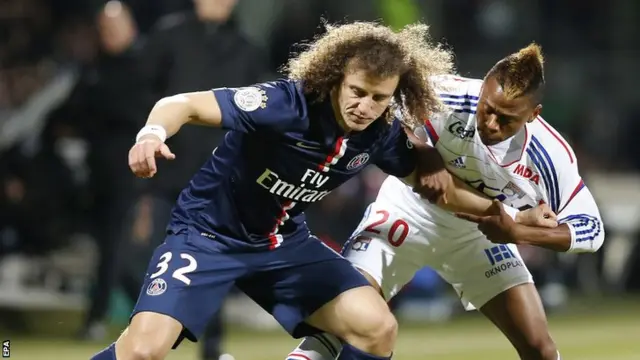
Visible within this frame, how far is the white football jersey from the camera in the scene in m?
6.34

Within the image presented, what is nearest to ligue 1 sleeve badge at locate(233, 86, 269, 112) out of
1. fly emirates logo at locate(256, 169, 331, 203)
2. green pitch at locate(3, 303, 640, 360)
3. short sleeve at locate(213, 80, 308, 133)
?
short sleeve at locate(213, 80, 308, 133)

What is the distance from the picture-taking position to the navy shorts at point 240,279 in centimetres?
578

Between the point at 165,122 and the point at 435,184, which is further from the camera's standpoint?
the point at 435,184

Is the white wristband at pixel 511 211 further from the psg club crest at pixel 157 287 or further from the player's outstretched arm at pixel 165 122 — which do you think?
the psg club crest at pixel 157 287

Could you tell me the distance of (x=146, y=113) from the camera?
1082 cm

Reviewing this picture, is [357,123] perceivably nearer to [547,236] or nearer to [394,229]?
[547,236]

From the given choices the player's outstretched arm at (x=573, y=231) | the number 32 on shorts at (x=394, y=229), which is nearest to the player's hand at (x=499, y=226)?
the player's outstretched arm at (x=573, y=231)

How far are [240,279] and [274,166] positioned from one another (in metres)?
0.57

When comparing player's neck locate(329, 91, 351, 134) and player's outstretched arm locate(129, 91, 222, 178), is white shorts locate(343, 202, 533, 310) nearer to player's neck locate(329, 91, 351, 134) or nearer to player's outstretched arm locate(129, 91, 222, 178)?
player's neck locate(329, 91, 351, 134)

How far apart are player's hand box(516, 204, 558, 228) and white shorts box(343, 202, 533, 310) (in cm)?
58

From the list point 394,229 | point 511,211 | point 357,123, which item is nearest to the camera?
point 357,123

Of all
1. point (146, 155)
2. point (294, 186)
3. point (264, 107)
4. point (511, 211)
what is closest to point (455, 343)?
point (511, 211)

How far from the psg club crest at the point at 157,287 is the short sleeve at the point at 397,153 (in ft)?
3.99

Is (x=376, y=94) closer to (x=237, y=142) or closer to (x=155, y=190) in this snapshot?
(x=237, y=142)
